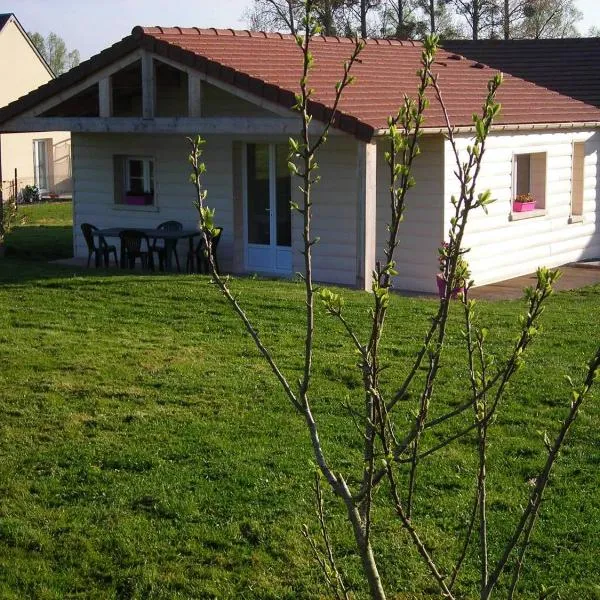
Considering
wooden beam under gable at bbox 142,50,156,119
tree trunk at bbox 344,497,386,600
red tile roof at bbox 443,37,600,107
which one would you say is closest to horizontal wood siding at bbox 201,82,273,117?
wooden beam under gable at bbox 142,50,156,119

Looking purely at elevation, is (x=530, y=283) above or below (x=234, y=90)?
below

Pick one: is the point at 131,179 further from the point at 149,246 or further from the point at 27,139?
the point at 27,139

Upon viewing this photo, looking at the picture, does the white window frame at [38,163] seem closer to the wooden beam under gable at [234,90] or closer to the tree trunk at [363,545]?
the wooden beam under gable at [234,90]

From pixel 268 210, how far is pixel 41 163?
2260cm

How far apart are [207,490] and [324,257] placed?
32.4ft

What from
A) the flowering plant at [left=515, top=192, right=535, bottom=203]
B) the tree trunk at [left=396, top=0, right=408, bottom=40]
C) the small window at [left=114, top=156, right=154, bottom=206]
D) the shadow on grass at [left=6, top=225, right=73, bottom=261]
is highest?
the tree trunk at [left=396, top=0, right=408, bottom=40]

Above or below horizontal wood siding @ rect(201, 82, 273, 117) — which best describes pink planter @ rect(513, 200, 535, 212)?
below

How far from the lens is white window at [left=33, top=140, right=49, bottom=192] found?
38472mm

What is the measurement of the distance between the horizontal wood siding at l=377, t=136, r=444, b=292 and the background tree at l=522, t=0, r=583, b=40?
4362cm

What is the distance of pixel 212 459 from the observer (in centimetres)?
821

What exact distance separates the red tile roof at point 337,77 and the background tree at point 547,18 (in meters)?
38.3

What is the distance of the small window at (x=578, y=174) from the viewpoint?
1978 centimetres

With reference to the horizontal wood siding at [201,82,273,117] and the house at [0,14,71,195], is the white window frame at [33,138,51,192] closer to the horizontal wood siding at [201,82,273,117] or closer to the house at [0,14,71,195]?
the house at [0,14,71,195]

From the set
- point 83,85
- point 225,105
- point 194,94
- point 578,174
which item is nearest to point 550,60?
point 578,174
